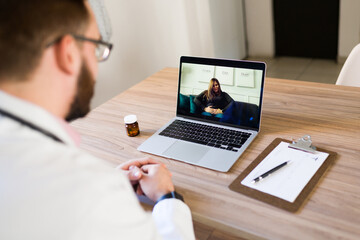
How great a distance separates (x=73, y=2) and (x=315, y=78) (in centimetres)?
316

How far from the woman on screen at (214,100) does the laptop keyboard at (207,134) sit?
0.19 ft

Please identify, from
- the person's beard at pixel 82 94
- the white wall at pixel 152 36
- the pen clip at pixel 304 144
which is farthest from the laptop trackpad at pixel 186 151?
the white wall at pixel 152 36

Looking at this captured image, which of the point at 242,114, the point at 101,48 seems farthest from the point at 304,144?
the point at 101,48

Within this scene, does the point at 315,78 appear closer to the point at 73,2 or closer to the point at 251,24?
the point at 251,24

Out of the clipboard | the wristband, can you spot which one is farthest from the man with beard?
the clipboard

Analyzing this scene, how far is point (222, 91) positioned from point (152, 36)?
2.04 meters

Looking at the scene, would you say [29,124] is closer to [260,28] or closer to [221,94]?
[221,94]

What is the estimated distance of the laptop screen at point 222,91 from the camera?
51.1 inches

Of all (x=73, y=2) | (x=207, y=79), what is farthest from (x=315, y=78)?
(x=73, y=2)

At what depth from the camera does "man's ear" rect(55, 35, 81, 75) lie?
762mm

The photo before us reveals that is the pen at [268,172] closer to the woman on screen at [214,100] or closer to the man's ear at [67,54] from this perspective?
the woman on screen at [214,100]

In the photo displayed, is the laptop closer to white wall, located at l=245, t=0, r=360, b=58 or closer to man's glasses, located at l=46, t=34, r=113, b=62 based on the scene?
man's glasses, located at l=46, t=34, r=113, b=62

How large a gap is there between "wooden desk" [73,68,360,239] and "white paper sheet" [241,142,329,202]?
5 centimetres

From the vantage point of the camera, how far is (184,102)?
1451 mm
